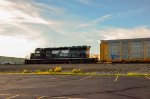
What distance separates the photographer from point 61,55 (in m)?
57.7

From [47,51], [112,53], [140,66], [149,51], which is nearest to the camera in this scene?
[140,66]

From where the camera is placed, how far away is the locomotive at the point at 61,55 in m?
55.0

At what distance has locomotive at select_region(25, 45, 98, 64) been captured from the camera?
54969 mm

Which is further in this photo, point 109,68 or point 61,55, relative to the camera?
point 61,55

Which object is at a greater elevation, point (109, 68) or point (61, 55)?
point (61, 55)

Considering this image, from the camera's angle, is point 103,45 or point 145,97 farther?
point 103,45

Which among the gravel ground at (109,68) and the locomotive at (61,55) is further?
the locomotive at (61,55)

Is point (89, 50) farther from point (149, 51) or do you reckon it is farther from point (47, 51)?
point (149, 51)

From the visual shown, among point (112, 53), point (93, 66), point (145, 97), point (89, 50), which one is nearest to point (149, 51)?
point (112, 53)

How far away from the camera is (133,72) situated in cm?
4344

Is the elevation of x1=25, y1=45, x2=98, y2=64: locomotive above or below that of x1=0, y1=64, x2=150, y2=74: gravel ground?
above

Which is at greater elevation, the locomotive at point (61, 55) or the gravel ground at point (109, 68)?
the locomotive at point (61, 55)

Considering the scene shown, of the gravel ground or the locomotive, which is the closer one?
the gravel ground

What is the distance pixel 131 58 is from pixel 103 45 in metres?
6.53
